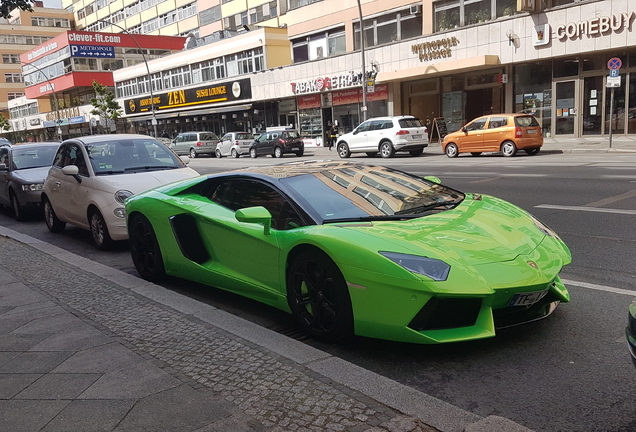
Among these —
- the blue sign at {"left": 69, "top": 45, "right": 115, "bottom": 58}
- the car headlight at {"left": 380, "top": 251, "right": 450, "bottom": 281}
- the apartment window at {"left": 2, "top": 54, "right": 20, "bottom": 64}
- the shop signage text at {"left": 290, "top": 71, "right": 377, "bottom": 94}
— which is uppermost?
the apartment window at {"left": 2, "top": 54, "right": 20, "bottom": 64}

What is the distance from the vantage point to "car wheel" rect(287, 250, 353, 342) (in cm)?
383

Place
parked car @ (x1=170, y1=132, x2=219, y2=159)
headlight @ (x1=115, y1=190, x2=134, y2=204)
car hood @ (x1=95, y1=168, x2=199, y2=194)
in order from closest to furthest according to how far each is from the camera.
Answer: headlight @ (x1=115, y1=190, x2=134, y2=204), car hood @ (x1=95, y1=168, x2=199, y2=194), parked car @ (x1=170, y1=132, x2=219, y2=159)

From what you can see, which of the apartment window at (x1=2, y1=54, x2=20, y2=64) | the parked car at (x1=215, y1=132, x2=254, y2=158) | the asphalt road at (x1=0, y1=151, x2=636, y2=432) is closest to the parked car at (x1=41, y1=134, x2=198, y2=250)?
the asphalt road at (x1=0, y1=151, x2=636, y2=432)

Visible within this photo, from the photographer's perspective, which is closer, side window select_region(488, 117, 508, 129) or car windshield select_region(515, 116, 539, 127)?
car windshield select_region(515, 116, 539, 127)


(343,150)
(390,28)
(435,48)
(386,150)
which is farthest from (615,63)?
(390,28)

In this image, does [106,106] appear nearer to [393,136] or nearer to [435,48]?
[435,48]

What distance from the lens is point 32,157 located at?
12.3 m

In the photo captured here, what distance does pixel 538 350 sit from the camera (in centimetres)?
371

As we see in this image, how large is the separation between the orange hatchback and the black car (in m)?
11.7

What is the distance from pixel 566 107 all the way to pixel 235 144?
19053 millimetres

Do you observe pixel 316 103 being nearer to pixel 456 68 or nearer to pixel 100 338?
pixel 456 68

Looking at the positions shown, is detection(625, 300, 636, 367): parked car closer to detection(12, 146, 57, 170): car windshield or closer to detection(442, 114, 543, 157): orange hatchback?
detection(12, 146, 57, 170): car windshield

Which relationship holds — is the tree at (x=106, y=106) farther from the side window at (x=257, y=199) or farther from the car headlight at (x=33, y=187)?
the side window at (x=257, y=199)

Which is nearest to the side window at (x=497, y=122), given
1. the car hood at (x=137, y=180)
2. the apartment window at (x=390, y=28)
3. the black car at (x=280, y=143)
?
the apartment window at (x=390, y=28)
